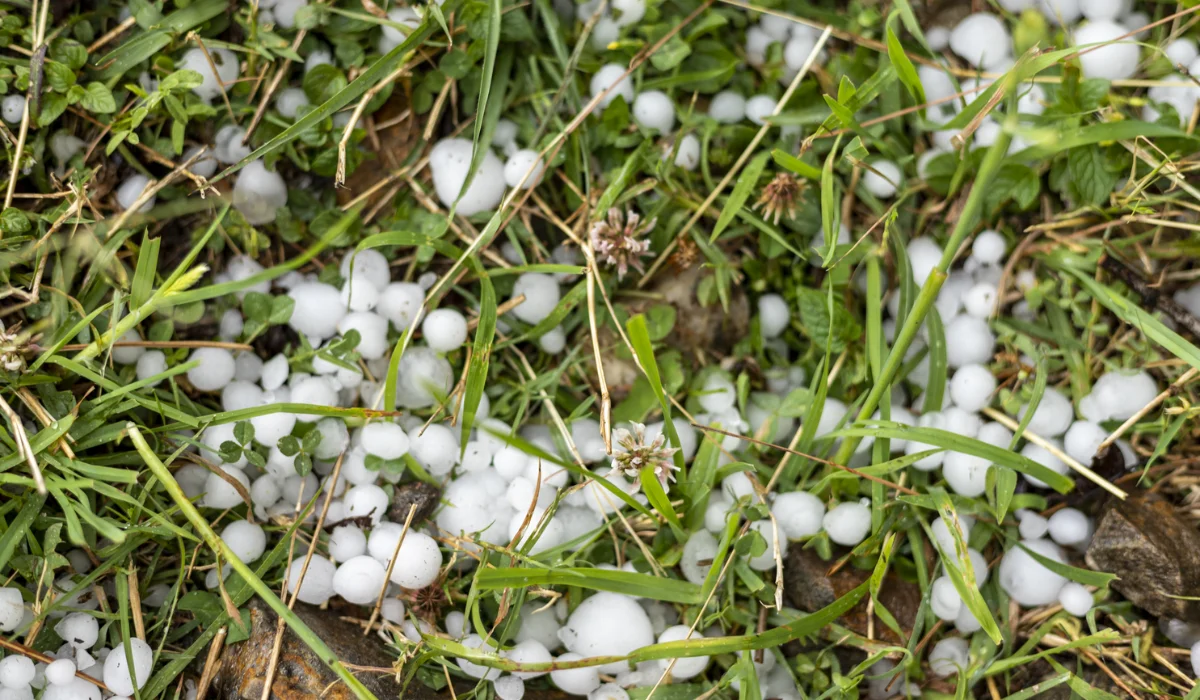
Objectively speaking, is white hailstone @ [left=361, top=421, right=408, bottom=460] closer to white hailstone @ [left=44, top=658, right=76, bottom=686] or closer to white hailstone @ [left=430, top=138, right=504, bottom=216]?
white hailstone @ [left=430, top=138, right=504, bottom=216]

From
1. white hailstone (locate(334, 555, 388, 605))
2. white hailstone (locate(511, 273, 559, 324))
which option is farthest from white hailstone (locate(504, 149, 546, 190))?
white hailstone (locate(334, 555, 388, 605))

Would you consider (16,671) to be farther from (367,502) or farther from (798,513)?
(798,513)

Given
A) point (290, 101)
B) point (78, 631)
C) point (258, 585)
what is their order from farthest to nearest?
point (290, 101) → point (78, 631) → point (258, 585)

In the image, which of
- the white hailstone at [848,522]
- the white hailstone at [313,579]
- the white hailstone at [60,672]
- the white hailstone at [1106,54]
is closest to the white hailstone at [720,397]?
the white hailstone at [848,522]

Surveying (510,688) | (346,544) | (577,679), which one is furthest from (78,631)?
(577,679)

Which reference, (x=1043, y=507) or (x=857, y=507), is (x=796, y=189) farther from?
(x=1043, y=507)

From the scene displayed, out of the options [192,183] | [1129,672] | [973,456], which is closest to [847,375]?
[973,456]
